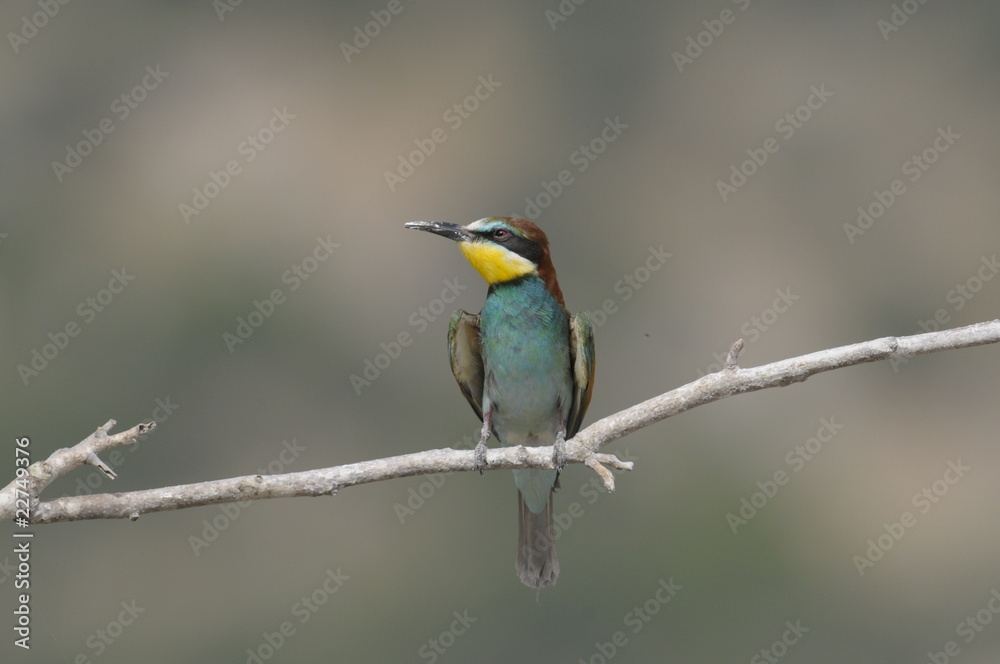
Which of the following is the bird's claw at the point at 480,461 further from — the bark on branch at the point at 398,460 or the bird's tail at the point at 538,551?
the bird's tail at the point at 538,551

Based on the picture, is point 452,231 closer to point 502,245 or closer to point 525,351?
point 502,245

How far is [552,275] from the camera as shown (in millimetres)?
2914

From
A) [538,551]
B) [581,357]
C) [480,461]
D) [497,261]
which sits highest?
[497,261]

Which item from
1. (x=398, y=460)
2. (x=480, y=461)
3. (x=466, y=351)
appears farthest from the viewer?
(x=466, y=351)

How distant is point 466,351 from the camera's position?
2.99m

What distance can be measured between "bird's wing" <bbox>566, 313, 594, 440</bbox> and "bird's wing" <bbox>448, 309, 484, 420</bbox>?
24 centimetres

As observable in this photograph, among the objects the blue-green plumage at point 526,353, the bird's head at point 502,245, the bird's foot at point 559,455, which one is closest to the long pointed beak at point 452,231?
the bird's head at point 502,245

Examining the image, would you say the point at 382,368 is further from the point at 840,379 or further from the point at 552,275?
the point at 552,275

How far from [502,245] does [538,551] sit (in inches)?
30.4

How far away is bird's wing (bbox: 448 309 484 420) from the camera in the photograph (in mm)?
2971

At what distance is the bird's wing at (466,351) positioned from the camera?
2971 mm

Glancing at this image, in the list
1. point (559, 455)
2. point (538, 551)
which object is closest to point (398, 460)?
point (559, 455)

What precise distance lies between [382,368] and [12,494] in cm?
599

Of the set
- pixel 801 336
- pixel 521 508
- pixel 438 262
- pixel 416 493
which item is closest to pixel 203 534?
pixel 416 493
